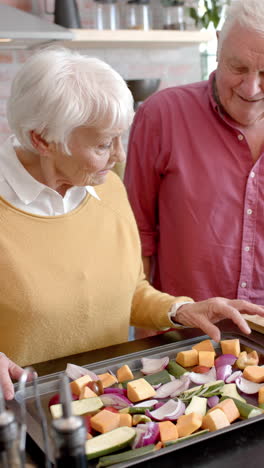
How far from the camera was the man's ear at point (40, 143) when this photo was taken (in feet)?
4.57

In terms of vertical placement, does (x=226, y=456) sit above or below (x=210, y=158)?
below

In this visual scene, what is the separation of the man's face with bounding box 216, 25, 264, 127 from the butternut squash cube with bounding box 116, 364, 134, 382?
866 mm

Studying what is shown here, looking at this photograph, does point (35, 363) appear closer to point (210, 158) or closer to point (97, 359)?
point (97, 359)

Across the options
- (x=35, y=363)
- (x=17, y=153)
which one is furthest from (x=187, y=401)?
(x=17, y=153)

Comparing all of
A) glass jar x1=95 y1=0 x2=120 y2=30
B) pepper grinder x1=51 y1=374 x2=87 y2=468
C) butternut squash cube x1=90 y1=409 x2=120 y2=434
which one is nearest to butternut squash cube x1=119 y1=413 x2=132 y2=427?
butternut squash cube x1=90 y1=409 x2=120 y2=434

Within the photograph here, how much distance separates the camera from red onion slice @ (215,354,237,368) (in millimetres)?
1336

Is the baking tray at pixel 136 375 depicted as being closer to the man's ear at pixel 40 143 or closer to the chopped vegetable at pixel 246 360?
the chopped vegetable at pixel 246 360

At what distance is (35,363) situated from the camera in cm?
139

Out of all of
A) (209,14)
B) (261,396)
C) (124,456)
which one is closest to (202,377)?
(261,396)

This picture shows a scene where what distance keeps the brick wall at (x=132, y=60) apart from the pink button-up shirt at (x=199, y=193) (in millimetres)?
1892

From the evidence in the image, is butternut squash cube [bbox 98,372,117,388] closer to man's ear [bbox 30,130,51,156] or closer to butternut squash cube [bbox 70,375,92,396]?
butternut squash cube [bbox 70,375,92,396]

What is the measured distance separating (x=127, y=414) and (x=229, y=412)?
19 centimetres

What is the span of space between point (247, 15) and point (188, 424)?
1.13 m

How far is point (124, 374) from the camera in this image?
1.30m
